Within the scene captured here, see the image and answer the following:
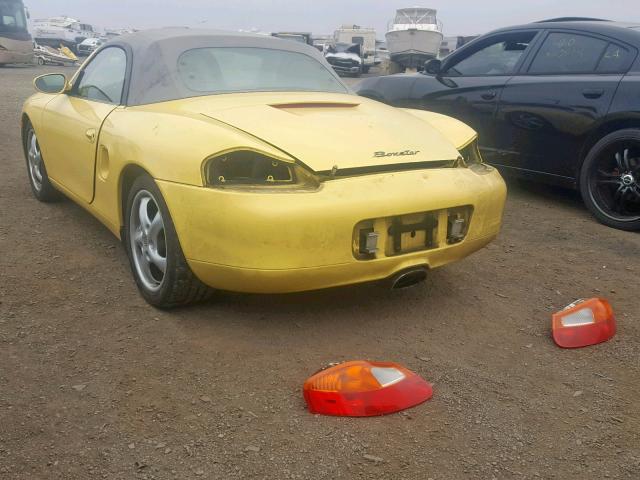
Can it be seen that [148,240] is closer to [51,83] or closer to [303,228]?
[303,228]

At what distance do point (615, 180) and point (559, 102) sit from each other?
76cm

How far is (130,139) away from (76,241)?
4.31 ft

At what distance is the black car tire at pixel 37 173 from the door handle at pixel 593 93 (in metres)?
4.04

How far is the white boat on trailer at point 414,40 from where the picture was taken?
92.2ft

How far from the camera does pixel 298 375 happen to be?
2543 mm

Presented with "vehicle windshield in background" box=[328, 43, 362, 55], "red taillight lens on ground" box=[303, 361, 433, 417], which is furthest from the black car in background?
"vehicle windshield in background" box=[328, 43, 362, 55]

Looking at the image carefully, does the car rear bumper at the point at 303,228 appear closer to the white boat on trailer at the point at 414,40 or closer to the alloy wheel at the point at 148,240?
the alloy wheel at the point at 148,240

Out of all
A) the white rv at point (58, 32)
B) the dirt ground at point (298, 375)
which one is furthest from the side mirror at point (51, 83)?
the white rv at point (58, 32)

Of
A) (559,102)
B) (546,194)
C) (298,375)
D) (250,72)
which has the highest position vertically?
(250,72)

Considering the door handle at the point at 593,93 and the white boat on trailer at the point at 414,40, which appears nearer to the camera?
the door handle at the point at 593,93

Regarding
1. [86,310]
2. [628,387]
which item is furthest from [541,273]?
[86,310]

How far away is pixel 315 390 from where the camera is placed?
2.29m

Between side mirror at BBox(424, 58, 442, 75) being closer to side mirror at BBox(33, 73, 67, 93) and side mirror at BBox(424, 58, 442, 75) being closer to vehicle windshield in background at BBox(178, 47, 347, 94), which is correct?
vehicle windshield in background at BBox(178, 47, 347, 94)

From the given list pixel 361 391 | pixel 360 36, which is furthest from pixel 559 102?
pixel 360 36
